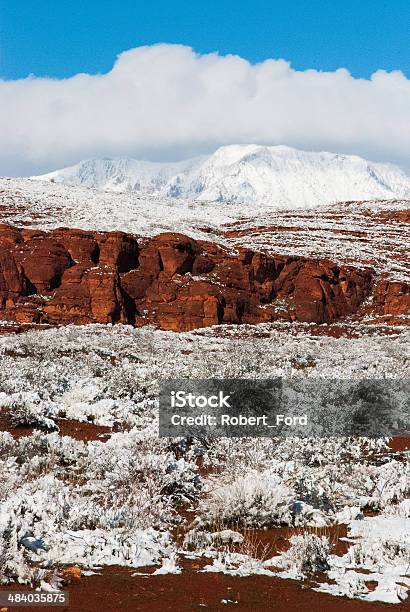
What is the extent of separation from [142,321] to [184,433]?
3134cm

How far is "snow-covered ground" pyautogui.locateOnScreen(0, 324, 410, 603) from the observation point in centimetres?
648

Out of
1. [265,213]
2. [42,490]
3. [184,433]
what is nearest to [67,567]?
[42,490]

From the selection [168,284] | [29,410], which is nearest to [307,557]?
[29,410]

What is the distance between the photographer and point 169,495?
8.68 metres

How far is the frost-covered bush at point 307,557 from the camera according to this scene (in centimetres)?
652

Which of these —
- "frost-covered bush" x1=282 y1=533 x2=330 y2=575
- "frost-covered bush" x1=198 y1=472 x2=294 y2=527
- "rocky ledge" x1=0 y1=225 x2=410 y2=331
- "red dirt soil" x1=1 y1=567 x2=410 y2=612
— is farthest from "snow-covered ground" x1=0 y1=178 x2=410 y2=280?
"red dirt soil" x1=1 y1=567 x2=410 y2=612

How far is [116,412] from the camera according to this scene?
14.4m

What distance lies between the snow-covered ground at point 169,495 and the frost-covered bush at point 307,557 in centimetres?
1

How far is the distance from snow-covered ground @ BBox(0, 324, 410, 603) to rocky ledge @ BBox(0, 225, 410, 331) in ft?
87.8

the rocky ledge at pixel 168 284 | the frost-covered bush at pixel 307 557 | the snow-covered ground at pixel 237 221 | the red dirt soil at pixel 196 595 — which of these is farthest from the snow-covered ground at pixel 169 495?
the snow-covered ground at pixel 237 221

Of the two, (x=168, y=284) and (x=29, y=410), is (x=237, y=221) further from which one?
(x=29, y=410)

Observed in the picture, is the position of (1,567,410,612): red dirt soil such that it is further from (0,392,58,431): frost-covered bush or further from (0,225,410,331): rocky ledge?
(0,225,410,331): rocky ledge

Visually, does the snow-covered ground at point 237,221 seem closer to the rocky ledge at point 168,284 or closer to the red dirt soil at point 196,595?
the rocky ledge at point 168,284

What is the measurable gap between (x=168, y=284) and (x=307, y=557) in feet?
133
